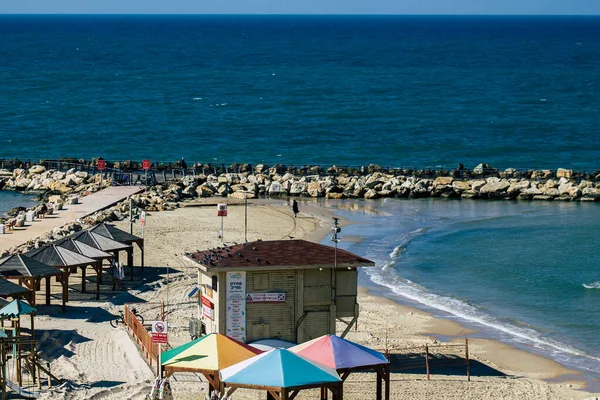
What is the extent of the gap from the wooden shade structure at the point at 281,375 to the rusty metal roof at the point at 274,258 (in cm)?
504

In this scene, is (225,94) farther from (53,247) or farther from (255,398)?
(255,398)

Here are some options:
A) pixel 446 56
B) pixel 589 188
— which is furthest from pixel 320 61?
pixel 589 188

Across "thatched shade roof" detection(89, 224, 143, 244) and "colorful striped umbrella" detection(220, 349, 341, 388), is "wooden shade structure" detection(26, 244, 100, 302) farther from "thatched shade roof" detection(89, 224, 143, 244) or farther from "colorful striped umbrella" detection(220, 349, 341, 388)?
"colorful striped umbrella" detection(220, 349, 341, 388)

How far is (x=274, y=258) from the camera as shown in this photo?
26.1 m

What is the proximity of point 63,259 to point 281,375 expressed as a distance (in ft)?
44.3

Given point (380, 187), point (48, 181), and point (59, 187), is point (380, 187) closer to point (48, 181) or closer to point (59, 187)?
point (59, 187)

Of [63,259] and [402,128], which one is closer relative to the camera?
[63,259]

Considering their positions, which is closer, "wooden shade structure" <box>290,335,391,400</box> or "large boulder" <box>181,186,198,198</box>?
"wooden shade structure" <box>290,335,391,400</box>

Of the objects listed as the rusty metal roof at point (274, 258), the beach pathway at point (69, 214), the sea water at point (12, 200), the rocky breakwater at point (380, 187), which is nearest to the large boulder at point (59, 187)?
the sea water at point (12, 200)

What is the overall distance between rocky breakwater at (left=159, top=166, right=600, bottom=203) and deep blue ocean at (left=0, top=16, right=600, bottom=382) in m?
1.25

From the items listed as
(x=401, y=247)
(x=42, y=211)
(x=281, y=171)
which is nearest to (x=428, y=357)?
(x=401, y=247)

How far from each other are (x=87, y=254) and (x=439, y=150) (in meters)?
47.7

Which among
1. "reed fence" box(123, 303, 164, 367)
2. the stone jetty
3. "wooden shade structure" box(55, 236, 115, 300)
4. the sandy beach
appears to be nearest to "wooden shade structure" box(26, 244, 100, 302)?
"wooden shade structure" box(55, 236, 115, 300)

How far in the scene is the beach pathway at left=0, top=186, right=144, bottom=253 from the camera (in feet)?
135
